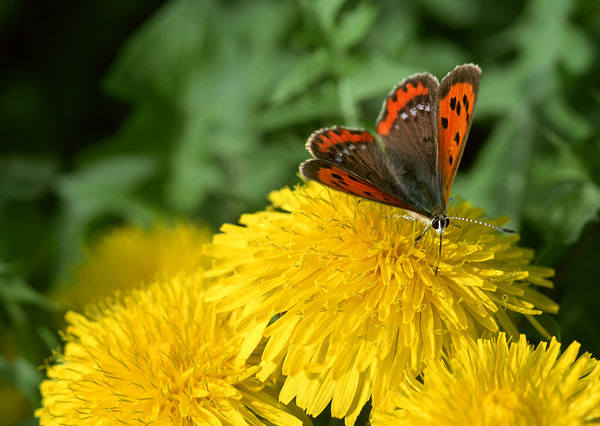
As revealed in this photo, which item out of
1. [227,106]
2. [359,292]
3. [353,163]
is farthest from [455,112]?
[227,106]

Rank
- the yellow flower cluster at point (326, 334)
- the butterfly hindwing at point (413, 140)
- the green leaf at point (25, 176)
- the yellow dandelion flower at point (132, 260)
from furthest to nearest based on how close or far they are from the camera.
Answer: the green leaf at point (25, 176), the yellow dandelion flower at point (132, 260), the butterfly hindwing at point (413, 140), the yellow flower cluster at point (326, 334)

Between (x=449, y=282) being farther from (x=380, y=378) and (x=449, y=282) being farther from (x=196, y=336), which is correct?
(x=196, y=336)

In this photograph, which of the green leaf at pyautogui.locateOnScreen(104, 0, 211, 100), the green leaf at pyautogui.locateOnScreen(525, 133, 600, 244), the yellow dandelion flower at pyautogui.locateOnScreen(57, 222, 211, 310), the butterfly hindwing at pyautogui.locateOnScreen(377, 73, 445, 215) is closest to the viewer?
the butterfly hindwing at pyautogui.locateOnScreen(377, 73, 445, 215)

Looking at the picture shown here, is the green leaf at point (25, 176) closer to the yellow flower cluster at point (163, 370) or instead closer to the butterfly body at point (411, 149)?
the yellow flower cluster at point (163, 370)

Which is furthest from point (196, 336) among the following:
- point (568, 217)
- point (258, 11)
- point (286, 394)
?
point (258, 11)

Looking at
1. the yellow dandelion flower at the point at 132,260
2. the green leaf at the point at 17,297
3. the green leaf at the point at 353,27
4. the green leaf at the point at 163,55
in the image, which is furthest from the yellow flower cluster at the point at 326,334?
the green leaf at the point at 163,55

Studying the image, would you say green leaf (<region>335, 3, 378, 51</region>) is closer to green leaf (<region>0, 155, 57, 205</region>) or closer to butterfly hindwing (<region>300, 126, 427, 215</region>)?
butterfly hindwing (<region>300, 126, 427, 215</region>)

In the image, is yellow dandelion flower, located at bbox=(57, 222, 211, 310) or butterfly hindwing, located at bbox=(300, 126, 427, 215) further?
yellow dandelion flower, located at bbox=(57, 222, 211, 310)

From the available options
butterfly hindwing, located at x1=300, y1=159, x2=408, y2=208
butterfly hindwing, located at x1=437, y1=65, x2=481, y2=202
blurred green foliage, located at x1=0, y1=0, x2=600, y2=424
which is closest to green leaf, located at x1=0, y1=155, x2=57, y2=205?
blurred green foliage, located at x1=0, y1=0, x2=600, y2=424
